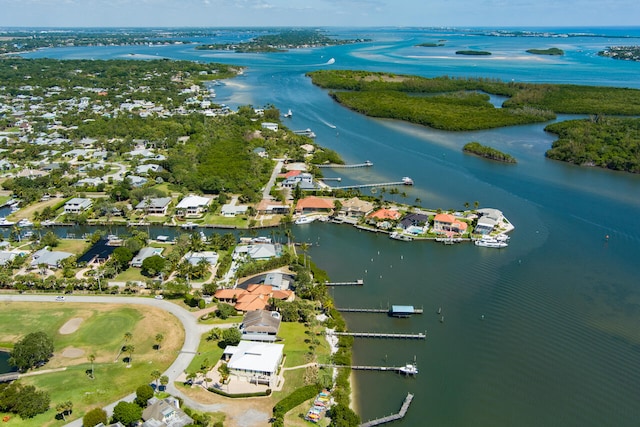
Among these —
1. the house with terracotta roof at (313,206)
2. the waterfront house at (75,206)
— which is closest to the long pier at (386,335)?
the house with terracotta roof at (313,206)

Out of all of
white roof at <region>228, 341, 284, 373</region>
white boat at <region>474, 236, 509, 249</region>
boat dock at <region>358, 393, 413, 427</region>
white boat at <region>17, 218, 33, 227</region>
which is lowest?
boat dock at <region>358, 393, 413, 427</region>

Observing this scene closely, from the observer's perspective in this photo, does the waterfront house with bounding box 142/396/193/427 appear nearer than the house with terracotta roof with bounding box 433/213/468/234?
Yes

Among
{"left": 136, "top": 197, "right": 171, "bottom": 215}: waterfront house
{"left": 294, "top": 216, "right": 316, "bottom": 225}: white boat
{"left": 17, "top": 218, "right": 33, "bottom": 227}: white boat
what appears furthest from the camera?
{"left": 136, "top": 197, "right": 171, "bottom": 215}: waterfront house

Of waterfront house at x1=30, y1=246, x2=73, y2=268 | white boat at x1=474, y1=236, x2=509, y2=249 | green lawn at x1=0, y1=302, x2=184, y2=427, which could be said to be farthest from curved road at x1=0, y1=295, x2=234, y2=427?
white boat at x1=474, y1=236, x2=509, y2=249

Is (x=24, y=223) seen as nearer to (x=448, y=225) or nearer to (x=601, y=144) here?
(x=448, y=225)

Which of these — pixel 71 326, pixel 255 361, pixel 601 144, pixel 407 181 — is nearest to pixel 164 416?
pixel 255 361

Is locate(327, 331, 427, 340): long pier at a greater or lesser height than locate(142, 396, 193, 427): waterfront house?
lesser

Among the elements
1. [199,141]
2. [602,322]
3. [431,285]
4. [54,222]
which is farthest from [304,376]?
[199,141]

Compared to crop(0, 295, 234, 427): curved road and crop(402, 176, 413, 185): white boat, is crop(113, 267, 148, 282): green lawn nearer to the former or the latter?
crop(0, 295, 234, 427): curved road
